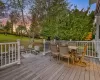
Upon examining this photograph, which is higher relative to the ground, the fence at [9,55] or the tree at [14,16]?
the tree at [14,16]

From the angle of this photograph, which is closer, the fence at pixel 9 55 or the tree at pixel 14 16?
the fence at pixel 9 55

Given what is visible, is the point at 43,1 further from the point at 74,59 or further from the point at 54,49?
the point at 74,59

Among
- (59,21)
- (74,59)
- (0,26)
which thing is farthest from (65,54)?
(0,26)

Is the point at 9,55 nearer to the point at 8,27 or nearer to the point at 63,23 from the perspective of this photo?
the point at 63,23

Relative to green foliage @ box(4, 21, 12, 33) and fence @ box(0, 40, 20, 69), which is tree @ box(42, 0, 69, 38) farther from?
fence @ box(0, 40, 20, 69)

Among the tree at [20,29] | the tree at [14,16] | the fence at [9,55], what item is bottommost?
the fence at [9,55]

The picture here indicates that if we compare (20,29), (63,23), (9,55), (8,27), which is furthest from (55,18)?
(9,55)

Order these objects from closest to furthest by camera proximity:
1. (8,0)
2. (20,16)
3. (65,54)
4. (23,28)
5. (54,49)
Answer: (65,54)
(54,49)
(8,0)
(20,16)
(23,28)

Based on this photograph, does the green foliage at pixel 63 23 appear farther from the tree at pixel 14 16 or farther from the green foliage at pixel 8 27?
the green foliage at pixel 8 27

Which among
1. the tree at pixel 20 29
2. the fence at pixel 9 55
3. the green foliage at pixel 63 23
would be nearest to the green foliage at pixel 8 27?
the tree at pixel 20 29

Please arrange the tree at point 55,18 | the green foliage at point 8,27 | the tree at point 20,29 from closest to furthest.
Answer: the tree at point 55,18
the tree at point 20,29
the green foliage at point 8,27

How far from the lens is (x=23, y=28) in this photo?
13.4 m

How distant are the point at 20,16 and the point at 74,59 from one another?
7.46 m

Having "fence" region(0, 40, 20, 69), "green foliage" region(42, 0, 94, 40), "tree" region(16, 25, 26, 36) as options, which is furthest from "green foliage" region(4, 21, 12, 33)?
"fence" region(0, 40, 20, 69)
